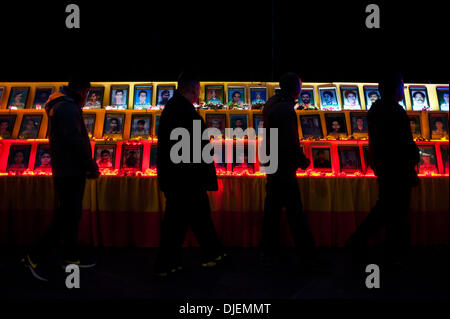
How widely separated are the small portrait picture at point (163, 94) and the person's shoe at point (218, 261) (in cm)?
221

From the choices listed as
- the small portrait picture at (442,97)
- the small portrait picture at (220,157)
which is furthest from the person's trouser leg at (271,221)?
the small portrait picture at (442,97)

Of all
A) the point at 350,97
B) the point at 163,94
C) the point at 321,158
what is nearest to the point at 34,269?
the point at 163,94

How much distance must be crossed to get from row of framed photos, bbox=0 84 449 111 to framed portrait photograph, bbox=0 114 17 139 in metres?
0.26

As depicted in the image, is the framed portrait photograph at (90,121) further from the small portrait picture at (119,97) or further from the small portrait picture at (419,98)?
the small portrait picture at (419,98)

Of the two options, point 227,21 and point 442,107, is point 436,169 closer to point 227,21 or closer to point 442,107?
point 442,107

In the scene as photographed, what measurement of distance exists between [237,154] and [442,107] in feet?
9.34

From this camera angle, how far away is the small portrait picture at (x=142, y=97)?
15.2 feet

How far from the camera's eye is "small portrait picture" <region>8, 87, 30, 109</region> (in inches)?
180

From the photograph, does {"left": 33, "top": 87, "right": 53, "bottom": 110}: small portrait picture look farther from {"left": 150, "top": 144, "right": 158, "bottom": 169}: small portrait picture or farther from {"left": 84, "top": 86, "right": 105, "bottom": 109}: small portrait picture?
{"left": 150, "top": 144, "right": 158, "bottom": 169}: small portrait picture

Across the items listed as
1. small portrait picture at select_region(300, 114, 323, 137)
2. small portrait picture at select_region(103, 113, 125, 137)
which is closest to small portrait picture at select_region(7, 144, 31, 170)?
small portrait picture at select_region(103, 113, 125, 137)

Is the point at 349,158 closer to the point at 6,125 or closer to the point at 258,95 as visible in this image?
the point at 258,95
